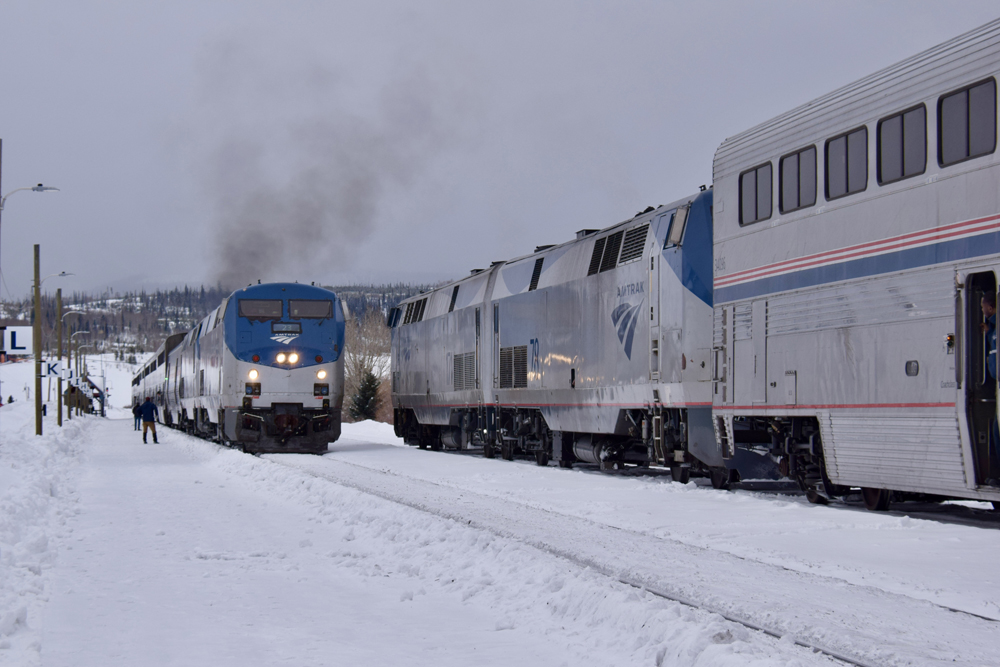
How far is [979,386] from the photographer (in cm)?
1009

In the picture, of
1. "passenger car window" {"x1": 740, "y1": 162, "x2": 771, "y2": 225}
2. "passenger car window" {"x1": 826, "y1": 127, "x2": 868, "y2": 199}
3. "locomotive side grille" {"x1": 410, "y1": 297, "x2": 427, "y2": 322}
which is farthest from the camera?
"locomotive side grille" {"x1": 410, "y1": 297, "x2": 427, "y2": 322}

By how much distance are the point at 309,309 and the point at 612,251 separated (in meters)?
10.9

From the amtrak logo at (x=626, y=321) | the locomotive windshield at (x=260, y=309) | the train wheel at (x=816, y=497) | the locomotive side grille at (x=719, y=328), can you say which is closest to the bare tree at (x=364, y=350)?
the locomotive windshield at (x=260, y=309)

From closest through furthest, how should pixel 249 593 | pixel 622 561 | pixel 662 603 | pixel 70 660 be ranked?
1. pixel 70 660
2. pixel 662 603
3. pixel 249 593
4. pixel 622 561

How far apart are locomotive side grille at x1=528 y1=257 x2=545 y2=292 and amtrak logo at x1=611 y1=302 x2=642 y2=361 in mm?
4056

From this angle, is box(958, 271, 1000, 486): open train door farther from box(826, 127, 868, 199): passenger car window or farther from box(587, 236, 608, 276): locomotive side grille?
box(587, 236, 608, 276): locomotive side grille

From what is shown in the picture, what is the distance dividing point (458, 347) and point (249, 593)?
18675mm

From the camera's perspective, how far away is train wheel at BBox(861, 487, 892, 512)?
40.1ft

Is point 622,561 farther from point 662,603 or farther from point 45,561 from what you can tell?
point 45,561

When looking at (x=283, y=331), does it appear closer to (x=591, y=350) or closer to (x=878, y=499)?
(x=591, y=350)

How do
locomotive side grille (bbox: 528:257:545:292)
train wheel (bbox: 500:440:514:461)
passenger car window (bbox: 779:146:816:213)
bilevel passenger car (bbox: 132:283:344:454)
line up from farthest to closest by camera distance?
bilevel passenger car (bbox: 132:283:344:454), train wheel (bbox: 500:440:514:461), locomotive side grille (bbox: 528:257:545:292), passenger car window (bbox: 779:146:816:213)

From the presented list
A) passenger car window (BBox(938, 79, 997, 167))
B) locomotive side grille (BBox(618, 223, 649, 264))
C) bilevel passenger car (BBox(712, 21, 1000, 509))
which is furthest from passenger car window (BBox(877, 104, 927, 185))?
locomotive side grille (BBox(618, 223, 649, 264))

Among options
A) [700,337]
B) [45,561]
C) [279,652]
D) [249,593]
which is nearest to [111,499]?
[45,561]

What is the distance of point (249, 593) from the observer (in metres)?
8.05
